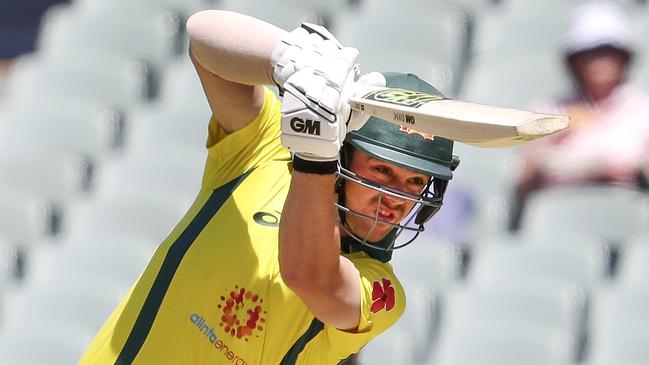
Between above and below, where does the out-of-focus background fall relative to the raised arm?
below

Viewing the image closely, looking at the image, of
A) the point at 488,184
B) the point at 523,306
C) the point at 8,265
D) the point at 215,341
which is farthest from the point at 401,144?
the point at 8,265

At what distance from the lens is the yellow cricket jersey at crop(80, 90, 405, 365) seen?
233cm

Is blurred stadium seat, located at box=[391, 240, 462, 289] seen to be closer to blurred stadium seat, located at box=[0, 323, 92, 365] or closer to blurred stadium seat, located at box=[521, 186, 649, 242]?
blurred stadium seat, located at box=[521, 186, 649, 242]

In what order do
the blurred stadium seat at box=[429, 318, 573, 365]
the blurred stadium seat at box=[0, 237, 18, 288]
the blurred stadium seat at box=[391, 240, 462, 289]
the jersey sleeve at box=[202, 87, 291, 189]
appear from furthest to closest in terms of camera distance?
1. the blurred stadium seat at box=[0, 237, 18, 288]
2. the blurred stadium seat at box=[391, 240, 462, 289]
3. the blurred stadium seat at box=[429, 318, 573, 365]
4. the jersey sleeve at box=[202, 87, 291, 189]

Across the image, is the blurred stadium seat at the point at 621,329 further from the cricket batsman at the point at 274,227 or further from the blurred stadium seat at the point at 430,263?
the cricket batsman at the point at 274,227

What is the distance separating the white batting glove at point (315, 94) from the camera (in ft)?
6.48

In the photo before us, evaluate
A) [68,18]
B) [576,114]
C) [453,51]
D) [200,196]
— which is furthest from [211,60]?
[68,18]

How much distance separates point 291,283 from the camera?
2117 mm

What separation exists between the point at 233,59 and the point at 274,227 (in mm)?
362

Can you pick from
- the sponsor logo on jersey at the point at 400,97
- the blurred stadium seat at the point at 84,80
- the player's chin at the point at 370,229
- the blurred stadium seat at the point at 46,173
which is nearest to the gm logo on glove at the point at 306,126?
the sponsor logo on jersey at the point at 400,97

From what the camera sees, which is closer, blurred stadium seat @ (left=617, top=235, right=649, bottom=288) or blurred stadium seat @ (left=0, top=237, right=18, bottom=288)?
blurred stadium seat @ (left=617, top=235, right=649, bottom=288)

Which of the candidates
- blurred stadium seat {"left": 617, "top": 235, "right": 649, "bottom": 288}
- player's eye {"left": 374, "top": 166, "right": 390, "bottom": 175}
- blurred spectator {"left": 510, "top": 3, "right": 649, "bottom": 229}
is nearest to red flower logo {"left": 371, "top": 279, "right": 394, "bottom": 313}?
player's eye {"left": 374, "top": 166, "right": 390, "bottom": 175}

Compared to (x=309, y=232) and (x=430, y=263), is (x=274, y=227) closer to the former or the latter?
(x=309, y=232)

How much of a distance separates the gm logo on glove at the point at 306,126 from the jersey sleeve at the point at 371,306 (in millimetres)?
378
